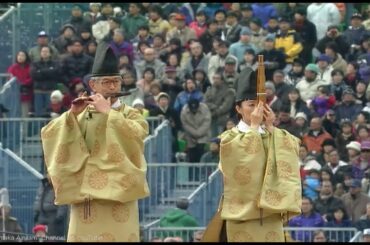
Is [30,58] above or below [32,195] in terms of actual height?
above

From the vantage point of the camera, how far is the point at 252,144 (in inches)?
717

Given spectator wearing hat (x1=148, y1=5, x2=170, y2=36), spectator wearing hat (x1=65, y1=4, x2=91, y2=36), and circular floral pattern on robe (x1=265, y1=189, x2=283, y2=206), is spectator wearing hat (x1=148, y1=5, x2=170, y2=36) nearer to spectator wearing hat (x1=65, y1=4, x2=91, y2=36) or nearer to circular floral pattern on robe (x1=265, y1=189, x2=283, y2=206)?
spectator wearing hat (x1=65, y1=4, x2=91, y2=36)

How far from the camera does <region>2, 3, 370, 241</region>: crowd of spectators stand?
25750mm

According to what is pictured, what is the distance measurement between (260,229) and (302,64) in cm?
1099

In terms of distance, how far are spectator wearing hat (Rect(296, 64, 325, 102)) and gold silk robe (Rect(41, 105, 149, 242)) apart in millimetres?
9901

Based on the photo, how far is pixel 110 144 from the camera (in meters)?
18.0

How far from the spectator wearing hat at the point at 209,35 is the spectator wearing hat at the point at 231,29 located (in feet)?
0.40

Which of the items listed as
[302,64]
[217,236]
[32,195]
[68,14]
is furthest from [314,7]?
[217,236]

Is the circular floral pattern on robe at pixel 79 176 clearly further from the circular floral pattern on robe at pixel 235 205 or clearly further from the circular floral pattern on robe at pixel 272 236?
the circular floral pattern on robe at pixel 272 236

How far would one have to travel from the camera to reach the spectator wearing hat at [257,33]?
2978 cm

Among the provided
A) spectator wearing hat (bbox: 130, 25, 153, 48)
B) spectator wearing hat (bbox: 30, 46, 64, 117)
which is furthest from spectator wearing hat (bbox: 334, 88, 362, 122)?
spectator wearing hat (bbox: 30, 46, 64, 117)

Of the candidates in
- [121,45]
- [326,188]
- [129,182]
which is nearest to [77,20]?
[121,45]

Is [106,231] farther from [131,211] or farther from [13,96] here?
[13,96]

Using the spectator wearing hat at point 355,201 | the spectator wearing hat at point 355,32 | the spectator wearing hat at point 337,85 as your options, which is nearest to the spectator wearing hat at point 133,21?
the spectator wearing hat at point 355,32
